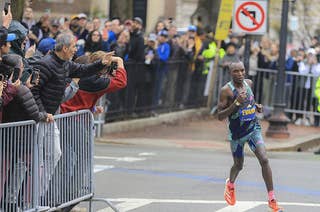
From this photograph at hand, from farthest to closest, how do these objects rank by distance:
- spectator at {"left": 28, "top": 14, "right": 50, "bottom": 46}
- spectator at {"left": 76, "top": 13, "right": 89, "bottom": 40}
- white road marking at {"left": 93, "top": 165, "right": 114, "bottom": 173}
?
spectator at {"left": 76, "top": 13, "right": 89, "bottom": 40} → spectator at {"left": 28, "top": 14, "right": 50, "bottom": 46} → white road marking at {"left": 93, "top": 165, "right": 114, "bottom": 173}

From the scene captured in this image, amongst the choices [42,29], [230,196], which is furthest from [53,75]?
→ [42,29]

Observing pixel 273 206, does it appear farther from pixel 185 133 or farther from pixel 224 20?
pixel 224 20

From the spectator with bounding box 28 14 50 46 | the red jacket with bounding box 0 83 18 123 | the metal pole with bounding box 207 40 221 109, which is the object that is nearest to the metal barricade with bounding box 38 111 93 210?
the red jacket with bounding box 0 83 18 123

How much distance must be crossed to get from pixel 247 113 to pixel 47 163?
2.82m

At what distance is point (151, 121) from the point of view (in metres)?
20.8

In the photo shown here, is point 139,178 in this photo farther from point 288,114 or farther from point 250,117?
point 288,114

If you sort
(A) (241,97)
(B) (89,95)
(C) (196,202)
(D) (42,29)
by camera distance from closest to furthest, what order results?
(B) (89,95)
(A) (241,97)
(C) (196,202)
(D) (42,29)

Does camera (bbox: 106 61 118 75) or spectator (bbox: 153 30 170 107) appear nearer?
camera (bbox: 106 61 118 75)

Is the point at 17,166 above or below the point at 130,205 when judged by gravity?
above

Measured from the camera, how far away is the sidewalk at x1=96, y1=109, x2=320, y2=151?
18484mm

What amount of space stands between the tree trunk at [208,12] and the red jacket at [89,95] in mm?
18555

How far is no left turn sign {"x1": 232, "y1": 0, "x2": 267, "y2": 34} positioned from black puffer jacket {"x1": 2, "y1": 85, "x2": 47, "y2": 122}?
10.3 meters

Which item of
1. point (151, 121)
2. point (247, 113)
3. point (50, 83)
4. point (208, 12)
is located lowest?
point (151, 121)

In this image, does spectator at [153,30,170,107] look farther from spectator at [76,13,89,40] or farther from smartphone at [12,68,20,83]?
smartphone at [12,68,20,83]
